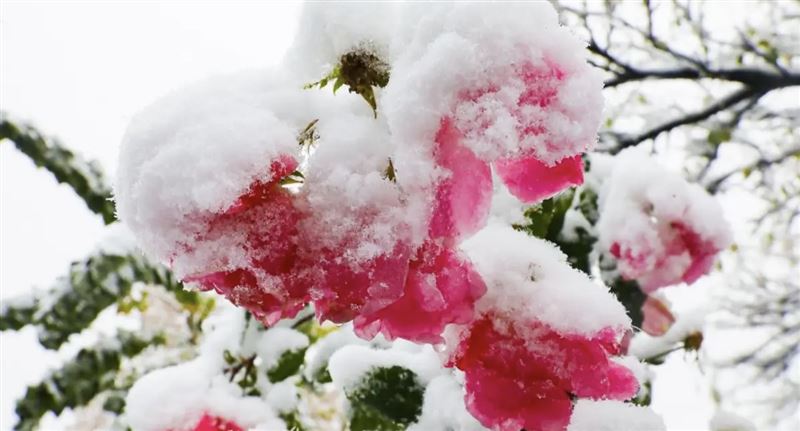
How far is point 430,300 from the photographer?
331 millimetres

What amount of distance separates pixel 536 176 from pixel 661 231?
1.74ft

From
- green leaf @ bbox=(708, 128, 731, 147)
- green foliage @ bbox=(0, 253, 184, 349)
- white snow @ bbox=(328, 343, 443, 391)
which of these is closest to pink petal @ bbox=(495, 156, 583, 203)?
white snow @ bbox=(328, 343, 443, 391)

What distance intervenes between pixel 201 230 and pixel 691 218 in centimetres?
69

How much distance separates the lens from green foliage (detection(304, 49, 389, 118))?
33 centimetres

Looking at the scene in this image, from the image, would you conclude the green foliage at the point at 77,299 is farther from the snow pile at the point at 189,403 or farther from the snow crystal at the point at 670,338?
the snow crystal at the point at 670,338

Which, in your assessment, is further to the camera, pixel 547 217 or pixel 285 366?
pixel 285 366

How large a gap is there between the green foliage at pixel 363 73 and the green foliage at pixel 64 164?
0.83m

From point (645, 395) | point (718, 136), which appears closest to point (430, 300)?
point (645, 395)

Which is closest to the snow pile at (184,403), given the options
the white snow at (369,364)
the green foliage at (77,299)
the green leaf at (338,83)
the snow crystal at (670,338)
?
the white snow at (369,364)

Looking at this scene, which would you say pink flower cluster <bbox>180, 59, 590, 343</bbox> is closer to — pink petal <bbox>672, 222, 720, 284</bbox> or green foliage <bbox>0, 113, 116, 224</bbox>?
pink petal <bbox>672, 222, 720, 284</bbox>

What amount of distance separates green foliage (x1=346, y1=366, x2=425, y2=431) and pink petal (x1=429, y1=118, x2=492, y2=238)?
0.40 m

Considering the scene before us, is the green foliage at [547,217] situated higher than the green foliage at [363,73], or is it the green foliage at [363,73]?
the green foliage at [547,217]

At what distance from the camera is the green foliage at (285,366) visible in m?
0.89

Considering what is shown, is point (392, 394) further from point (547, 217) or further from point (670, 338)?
point (670, 338)
